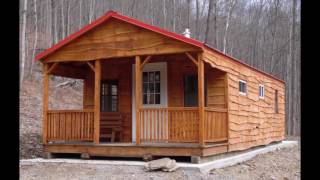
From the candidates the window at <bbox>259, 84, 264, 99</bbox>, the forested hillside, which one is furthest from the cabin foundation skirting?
the forested hillside

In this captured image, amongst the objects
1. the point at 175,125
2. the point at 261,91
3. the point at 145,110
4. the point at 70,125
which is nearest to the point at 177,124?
the point at 175,125

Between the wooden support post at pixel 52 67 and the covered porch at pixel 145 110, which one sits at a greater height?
the wooden support post at pixel 52 67

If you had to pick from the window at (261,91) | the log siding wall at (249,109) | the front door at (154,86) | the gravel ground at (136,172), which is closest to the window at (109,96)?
the front door at (154,86)

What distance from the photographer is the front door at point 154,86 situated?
1322 cm

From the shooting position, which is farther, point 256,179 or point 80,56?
point 80,56

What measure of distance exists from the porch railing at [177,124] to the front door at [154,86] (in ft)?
4.85

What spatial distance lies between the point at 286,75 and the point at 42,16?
2269 cm

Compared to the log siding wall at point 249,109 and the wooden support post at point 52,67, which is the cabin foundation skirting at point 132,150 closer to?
the log siding wall at point 249,109

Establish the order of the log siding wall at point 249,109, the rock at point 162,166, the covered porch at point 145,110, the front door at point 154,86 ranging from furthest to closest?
the front door at point 154,86 → the log siding wall at point 249,109 → the covered porch at point 145,110 → the rock at point 162,166

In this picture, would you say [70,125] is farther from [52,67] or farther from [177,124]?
[177,124]

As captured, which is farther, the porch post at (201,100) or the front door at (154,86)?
the front door at (154,86)
